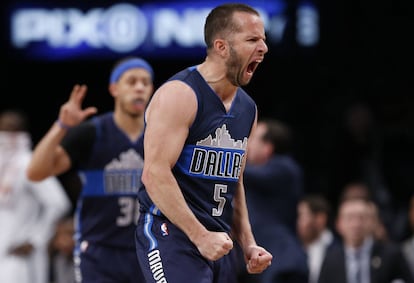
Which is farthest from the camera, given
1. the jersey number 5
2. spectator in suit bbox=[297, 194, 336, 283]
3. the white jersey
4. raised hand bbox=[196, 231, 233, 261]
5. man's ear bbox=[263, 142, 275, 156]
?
spectator in suit bbox=[297, 194, 336, 283]

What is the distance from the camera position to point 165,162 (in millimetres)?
4992

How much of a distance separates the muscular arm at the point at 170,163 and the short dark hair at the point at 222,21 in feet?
1.25

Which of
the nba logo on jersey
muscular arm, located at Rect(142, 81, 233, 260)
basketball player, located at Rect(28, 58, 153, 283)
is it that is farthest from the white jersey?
muscular arm, located at Rect(142, 81, 233, 260)

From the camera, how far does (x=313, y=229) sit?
10766 mm

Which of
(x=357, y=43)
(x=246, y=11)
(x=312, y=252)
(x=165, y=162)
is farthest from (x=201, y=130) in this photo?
(x=357, y=43)

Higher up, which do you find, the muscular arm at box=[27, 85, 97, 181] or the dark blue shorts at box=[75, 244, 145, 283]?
the muscular arm at box=[27, 85, 97, 181]

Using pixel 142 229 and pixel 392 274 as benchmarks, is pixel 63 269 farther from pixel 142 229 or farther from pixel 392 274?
pixel 142 229

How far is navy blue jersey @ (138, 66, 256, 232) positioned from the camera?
16.9 feet

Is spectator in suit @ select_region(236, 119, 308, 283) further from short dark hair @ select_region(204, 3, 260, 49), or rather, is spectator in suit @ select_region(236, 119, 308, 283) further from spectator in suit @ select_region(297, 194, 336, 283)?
short dark hair @ select_region(204, 3, 260, 49)

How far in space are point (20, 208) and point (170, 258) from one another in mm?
4188

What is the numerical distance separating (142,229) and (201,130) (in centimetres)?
58

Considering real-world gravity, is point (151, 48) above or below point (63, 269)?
above

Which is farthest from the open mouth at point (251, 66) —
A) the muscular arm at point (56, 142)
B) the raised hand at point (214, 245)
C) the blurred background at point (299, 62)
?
the blurred background at point (299, 62)

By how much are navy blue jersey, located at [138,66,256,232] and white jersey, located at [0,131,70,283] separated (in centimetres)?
381
